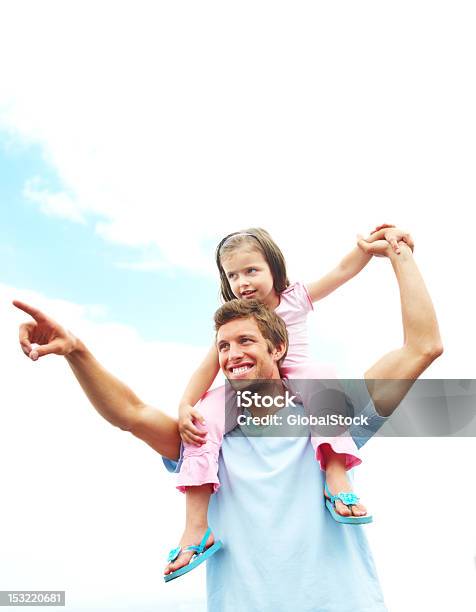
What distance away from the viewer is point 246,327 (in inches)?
109

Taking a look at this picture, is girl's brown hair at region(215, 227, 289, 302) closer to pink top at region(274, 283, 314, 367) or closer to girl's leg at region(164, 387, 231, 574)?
pink top at region(274, 283, 314, 367)

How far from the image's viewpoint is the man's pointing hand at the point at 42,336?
7.70ft

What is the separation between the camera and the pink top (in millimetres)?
3400

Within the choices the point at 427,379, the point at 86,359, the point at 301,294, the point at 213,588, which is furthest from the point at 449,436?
the point at 86,359

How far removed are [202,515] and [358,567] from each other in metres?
0.63

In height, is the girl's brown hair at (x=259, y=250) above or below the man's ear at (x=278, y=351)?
→ above

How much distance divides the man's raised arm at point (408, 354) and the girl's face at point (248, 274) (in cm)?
88

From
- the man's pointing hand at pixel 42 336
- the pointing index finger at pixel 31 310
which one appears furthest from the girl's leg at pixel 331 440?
the pointing index finger at pixel 31 310

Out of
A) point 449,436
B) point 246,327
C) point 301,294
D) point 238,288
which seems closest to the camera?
point 246,327

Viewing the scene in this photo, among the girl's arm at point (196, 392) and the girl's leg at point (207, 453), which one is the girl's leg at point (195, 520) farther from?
the girl's arm at point (196, 392)

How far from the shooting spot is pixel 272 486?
2592 millimetres

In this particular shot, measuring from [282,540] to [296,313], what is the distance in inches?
52.8

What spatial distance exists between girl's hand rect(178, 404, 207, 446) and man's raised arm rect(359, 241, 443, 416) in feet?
2.28

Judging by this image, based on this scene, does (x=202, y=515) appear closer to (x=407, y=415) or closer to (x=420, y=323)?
(x=407, y=415)
